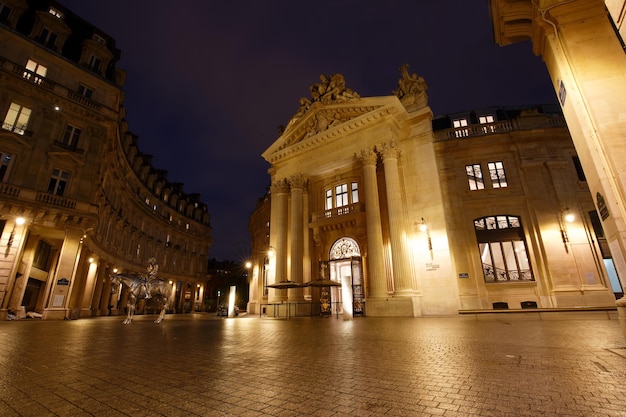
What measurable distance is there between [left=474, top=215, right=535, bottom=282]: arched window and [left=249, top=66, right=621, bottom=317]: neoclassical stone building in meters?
0.06

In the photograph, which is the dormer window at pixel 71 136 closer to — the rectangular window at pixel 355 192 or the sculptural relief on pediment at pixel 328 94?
the sculptural relief on pediment at pixel 328 94

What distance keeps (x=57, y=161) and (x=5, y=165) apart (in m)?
2.55

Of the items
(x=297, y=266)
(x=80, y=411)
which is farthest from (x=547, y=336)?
(x=297, y=266)

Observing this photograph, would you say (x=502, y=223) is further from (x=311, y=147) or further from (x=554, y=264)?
(x=311, y=147)

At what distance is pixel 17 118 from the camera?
63.4 feet

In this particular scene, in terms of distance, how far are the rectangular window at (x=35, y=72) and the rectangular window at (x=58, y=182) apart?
256 inches

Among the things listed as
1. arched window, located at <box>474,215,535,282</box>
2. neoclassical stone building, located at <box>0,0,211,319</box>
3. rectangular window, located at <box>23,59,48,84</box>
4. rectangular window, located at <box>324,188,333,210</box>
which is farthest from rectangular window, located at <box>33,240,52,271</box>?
arched window, located at <box>474,215,535,282</box>

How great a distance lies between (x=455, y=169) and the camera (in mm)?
20125

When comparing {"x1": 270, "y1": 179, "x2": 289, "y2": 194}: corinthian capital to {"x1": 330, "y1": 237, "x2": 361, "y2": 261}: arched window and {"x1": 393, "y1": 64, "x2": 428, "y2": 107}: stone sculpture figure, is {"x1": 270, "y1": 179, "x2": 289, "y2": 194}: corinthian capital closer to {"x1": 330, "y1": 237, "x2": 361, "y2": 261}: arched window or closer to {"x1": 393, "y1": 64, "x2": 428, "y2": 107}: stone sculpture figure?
{"x1": 330, "y1": 237, "x2": 361, "y2": 261}: arched window

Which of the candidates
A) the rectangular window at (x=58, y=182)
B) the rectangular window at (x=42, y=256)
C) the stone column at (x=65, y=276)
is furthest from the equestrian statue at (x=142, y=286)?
the rectangular window at (x=42, y=256)

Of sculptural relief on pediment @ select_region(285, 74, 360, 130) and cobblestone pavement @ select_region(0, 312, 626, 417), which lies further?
sculptural relief on pediment @ select_region(285, 74, 360, 130)

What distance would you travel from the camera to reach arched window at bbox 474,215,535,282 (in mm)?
17812

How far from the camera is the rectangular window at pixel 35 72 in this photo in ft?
65.1

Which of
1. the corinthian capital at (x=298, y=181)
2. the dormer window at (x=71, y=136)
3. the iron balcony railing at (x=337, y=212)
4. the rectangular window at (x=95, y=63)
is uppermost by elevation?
the rectangular window at (x=95, y=63)
